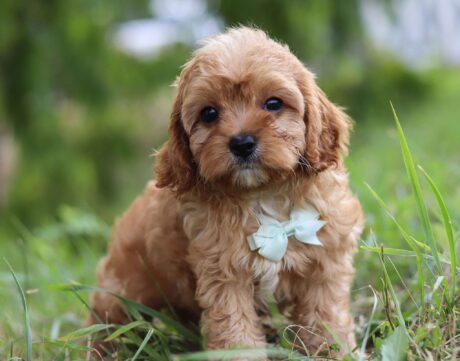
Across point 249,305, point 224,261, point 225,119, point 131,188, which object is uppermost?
point 225,119

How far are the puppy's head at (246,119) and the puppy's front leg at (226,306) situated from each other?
39 centimetres

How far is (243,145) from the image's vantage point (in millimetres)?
2951

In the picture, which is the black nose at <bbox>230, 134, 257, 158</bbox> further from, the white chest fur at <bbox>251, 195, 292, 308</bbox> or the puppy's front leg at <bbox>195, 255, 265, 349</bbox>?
the puppy's front leg at <bbox>195, 255, 265, 349</bbox>

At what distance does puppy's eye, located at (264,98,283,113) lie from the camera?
3.13 m

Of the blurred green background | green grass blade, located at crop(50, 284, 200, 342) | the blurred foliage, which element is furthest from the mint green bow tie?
the blurred foliage

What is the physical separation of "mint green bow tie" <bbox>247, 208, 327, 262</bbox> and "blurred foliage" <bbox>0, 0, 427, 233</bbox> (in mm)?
4147

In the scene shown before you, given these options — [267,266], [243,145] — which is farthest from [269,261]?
[243,145]

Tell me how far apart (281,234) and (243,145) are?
469 mm

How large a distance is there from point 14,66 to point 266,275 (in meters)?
5.59

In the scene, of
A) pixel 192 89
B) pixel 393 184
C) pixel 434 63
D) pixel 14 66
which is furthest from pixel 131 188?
pixel 434 63

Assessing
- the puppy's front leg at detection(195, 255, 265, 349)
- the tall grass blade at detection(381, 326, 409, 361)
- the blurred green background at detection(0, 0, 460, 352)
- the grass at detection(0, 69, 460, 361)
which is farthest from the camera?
the blurred green background at detection(0, 0, 460, 352)

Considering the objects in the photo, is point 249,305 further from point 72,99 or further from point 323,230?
point 72,99

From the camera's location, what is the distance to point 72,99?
8.40m

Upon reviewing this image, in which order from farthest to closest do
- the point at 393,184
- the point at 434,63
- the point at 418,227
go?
the point at 434,63
the point at 393,184
the point at 418,227
